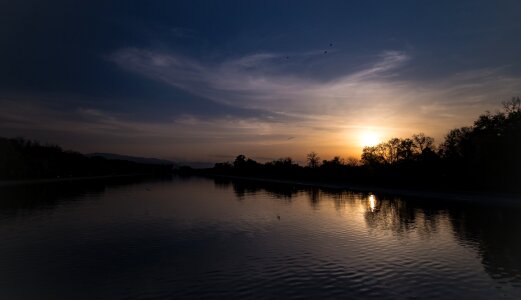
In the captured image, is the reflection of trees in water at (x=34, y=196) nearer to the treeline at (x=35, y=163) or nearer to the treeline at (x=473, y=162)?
the treeline at (x=35, y=163)

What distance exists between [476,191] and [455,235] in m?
32.6

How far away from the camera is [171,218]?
3428 cm

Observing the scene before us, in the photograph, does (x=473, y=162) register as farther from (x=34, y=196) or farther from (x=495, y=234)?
(x=34, y=196)

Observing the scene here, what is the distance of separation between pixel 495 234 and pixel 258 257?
55.1 ft

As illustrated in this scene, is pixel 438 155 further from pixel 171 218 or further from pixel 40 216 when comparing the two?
pixel 40 216

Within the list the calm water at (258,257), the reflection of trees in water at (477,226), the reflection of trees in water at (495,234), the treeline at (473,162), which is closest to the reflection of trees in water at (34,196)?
the calm water at (258,257)

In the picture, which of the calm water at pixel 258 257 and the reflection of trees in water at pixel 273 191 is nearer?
the calm water at pixel 258 257

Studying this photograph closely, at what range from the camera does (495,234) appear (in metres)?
25.4

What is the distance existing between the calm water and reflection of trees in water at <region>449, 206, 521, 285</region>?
0.07 meters

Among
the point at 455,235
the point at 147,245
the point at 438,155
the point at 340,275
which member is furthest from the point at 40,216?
the point at 438,155

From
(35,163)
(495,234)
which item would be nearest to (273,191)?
(495,234)

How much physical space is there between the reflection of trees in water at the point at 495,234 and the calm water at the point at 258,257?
0.07 m

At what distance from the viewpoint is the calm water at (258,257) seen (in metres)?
13.9

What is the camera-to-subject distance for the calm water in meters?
13.9
